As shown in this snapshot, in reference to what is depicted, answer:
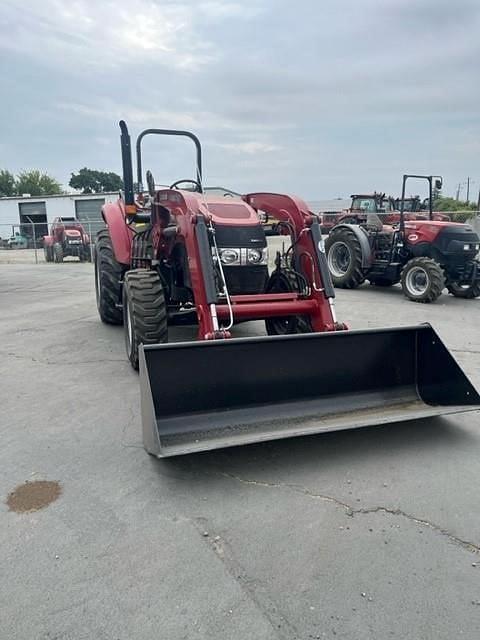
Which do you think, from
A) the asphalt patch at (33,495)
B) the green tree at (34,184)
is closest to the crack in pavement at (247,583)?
the asphalt patch at (33,495)

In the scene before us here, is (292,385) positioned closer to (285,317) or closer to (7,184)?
(285,317)

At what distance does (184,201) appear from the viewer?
4.78 m

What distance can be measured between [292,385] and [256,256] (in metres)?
1.58

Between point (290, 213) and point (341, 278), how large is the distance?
6678mm

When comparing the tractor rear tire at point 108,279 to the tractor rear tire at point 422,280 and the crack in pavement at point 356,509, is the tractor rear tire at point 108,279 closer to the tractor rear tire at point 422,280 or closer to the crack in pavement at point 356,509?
the crack in pavement at point 356,509

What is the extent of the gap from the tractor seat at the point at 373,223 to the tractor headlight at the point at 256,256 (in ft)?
23.3

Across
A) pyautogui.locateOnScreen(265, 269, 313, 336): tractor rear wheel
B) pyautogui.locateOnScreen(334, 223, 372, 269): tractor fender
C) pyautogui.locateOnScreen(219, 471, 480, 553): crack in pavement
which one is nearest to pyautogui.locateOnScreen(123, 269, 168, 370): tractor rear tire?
pyautogui.locateOnScreen(265, 269, 313, 336): tractor rear wheel

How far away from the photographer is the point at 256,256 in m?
4.97

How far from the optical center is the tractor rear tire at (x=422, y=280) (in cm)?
969

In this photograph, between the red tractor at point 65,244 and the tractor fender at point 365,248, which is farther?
the red tractor at point 65,244


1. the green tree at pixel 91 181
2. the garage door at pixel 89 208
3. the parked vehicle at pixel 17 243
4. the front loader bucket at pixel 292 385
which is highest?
the green tree at pixel 91 181

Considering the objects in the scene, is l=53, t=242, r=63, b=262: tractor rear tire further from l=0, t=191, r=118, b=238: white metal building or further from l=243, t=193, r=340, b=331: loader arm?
l=243, t=193, r=340, b=331: loader arm

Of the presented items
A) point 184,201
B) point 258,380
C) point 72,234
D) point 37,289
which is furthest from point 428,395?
point 72,234

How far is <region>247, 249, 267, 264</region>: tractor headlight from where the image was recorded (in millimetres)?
4926
